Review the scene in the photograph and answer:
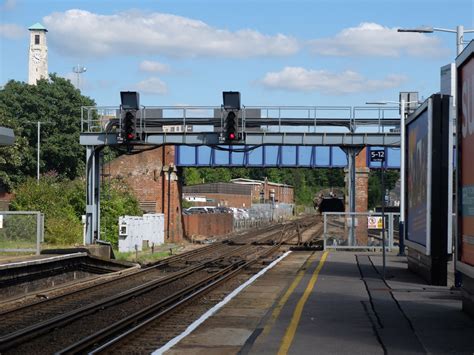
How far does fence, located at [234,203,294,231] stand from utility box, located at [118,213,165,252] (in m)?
25.5

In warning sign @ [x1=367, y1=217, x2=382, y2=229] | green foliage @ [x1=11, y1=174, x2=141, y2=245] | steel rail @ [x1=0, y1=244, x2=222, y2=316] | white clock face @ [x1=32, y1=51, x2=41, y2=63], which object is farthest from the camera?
white clock face @ [x1=32, y1=51, x2=41, y2=63]

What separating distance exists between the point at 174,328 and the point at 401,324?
12.2 ft

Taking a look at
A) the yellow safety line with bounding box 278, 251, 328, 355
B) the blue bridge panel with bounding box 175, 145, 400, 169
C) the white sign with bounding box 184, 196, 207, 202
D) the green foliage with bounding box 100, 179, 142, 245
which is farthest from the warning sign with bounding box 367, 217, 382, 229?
the white sign with bounding box 184, 196, 207, 202

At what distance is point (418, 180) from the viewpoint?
20531mm

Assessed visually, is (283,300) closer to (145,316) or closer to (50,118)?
(145,316)

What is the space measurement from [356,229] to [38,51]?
158816 mm

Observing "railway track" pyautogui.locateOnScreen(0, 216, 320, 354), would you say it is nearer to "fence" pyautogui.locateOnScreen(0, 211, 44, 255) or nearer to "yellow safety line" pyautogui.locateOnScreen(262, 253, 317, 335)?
"yellow safety line" pyautogui.locateOnScreen(262, 253, 317, 335)

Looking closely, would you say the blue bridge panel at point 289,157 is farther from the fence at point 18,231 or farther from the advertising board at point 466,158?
the advertising board at point 466,158

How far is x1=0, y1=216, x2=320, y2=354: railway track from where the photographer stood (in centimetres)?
1198

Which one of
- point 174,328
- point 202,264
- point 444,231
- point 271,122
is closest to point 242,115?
point 271,122

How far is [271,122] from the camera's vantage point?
3859 centimetres

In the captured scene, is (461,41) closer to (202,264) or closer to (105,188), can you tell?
(202,264)

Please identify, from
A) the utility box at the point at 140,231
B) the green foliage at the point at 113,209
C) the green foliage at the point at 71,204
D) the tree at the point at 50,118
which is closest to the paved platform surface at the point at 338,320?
the utility box at the point at 140,231

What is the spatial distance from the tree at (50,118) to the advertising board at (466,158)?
2591 inches
